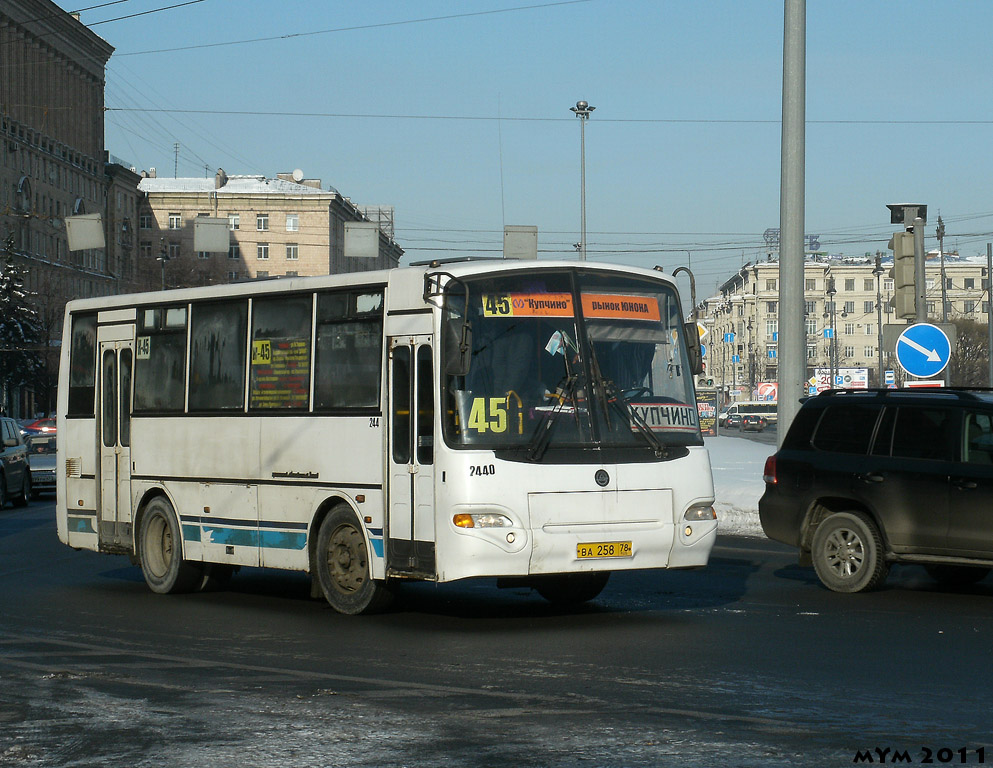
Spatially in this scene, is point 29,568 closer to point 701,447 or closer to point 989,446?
point 701,447

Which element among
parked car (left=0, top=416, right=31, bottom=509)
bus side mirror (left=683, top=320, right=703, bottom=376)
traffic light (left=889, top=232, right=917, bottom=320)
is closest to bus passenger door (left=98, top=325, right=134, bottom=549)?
bus side mirror (left=683, top=320, right=703, bottom=376)

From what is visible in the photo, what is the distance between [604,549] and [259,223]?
14058 cm

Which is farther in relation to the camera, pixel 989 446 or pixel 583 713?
pixel 989 446

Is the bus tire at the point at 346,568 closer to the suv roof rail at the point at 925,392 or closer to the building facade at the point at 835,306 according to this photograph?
the suv roof rail at the point at 925,392

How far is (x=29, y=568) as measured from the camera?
18.1 m

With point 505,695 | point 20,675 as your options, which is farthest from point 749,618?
point 20,675

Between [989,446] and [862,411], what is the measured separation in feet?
4.67

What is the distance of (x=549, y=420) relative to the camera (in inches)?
480

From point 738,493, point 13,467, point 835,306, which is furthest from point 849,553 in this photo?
point 835,306

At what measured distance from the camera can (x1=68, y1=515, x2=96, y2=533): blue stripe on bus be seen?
16.4m

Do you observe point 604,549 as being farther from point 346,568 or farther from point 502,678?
point 502,678

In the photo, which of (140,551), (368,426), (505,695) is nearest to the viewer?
(505,695)

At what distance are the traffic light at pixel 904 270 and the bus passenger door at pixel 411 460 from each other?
344 inches

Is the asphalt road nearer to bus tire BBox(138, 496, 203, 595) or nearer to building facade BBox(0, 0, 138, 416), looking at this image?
bus tire BBox(138, 496, 203, 595)
